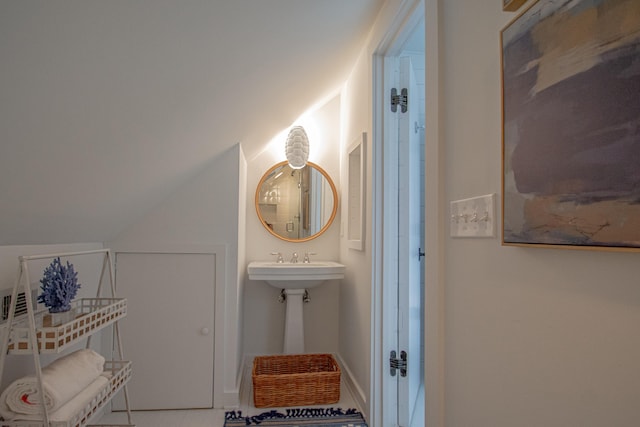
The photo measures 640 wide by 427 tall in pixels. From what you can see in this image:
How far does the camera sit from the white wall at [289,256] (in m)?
3.17

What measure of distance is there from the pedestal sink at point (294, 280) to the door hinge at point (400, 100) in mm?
1138

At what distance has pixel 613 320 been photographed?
0.64 meters

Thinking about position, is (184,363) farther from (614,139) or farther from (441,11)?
(614,139)

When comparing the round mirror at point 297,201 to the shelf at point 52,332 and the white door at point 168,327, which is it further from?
the shelf at point 52,332

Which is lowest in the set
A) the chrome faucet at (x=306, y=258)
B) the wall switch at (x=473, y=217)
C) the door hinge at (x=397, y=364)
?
the door hinge at (x=397, y=364)

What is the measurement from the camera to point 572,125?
0.69 m

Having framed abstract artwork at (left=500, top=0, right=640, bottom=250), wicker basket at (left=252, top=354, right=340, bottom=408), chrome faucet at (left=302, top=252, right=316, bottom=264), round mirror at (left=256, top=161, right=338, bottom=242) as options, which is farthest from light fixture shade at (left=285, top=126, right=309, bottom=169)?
framed abstract artwork at (left=500, top=0, right=640, bottom=250)

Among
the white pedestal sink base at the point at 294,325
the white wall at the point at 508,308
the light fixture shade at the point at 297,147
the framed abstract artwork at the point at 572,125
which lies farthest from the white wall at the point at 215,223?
the framed abstract artwork at the point at 572,125

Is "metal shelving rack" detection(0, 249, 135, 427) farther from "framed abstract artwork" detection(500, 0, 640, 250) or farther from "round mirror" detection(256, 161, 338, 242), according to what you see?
"round mirror" detection(256, 161, 338, 242)

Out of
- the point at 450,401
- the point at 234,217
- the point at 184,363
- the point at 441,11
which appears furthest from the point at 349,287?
the point at 441,11

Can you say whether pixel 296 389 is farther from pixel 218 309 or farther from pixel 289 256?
pixel 289 256

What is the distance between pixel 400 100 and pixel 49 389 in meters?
1.91

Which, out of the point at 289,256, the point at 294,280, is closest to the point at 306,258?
the point at 289,256

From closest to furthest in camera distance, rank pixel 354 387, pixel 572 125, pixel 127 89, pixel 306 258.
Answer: pixel 572 125 → pixel 127 89 → pixel 354 387 → pixel 306 258
